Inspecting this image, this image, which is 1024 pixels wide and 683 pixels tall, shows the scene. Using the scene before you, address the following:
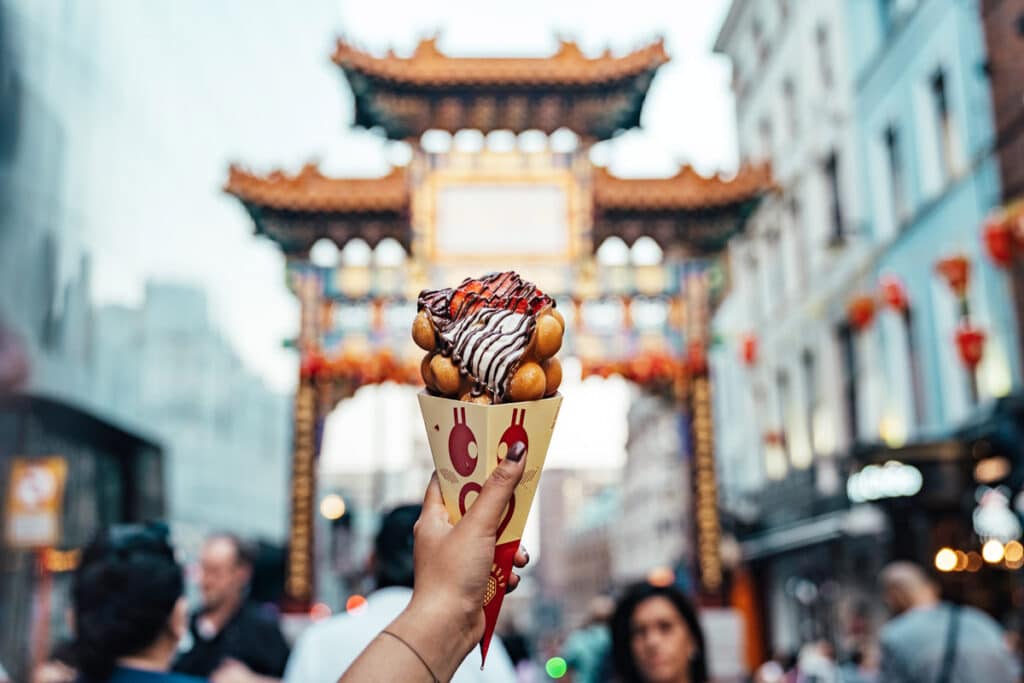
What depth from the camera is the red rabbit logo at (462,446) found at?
1479mm

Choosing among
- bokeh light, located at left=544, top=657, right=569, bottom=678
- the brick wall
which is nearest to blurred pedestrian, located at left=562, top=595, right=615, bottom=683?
bokeh light, located at left=544, top=657, right=569, bottom=678

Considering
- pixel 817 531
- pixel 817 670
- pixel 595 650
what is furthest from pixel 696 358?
pixel 817 531

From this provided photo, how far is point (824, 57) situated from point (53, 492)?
64.7ft

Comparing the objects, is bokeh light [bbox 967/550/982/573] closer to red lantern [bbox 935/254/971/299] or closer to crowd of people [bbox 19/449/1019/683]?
red lantern [bbox 935/254/971/299]

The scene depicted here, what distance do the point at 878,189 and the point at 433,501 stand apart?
1911cm

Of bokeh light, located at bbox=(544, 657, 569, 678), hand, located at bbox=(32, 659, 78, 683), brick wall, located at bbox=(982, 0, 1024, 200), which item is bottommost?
bokeh light, located at bbox=(544, 657, 569, 678)

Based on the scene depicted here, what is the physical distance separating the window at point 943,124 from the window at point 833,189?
505 centimetres

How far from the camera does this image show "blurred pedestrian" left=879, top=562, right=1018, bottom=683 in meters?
4.28

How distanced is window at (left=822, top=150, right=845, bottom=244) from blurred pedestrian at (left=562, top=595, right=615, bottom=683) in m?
15.6

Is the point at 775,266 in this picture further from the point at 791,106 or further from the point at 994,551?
the point at 994,551

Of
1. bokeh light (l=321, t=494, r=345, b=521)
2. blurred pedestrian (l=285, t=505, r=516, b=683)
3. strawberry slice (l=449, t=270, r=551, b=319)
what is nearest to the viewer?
strawberry slice (l=449, t=270, r=551, b=319)

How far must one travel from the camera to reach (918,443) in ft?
46.1

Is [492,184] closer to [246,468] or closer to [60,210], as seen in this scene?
[60,210]

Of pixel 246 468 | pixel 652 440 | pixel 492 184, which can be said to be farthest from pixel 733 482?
pixel 652 440
